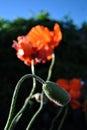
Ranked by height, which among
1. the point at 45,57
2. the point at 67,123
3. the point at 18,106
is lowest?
the point at 67,123

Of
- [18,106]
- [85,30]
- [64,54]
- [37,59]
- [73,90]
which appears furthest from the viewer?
[85,30]

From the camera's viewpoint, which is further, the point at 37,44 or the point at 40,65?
the point at 40,65

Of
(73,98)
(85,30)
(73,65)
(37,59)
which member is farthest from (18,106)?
(37,59)

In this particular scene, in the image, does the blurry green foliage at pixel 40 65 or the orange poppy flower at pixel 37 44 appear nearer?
the orange poppy flower at pixel 37 44

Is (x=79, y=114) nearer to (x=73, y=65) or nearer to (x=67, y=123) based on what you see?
(x=67, y=123)

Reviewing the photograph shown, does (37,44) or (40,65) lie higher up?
(37,44)

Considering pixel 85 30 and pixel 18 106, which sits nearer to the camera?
pixel 18 106

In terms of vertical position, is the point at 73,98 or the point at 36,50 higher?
the point at 36,50

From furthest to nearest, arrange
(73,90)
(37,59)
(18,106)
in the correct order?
(18,106), (73,90), (37,59)
